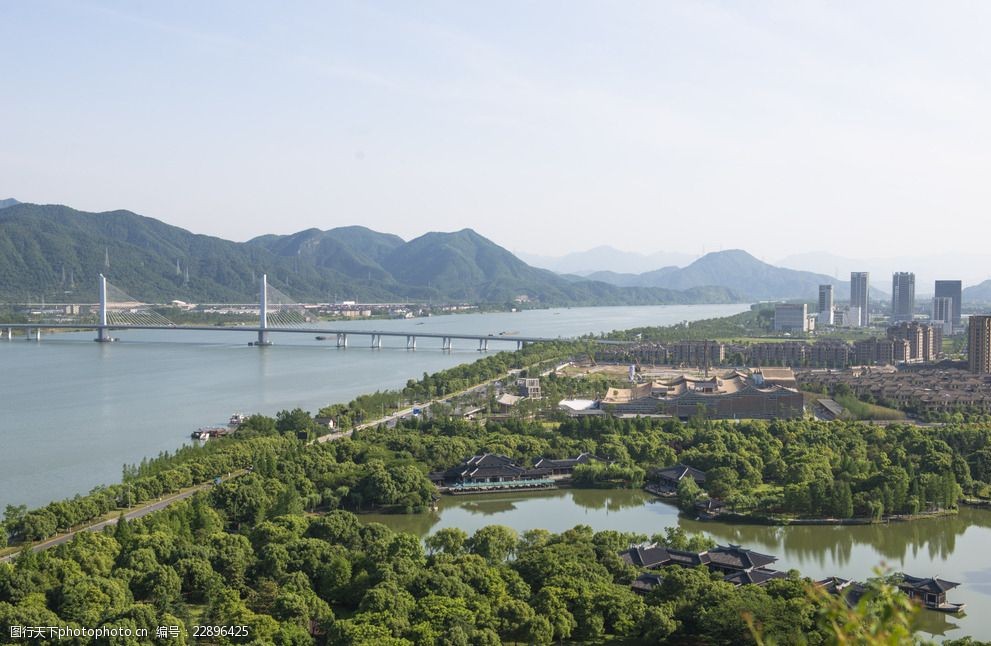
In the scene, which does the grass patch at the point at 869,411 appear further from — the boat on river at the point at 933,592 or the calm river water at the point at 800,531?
the boat on river at the point at 933,592

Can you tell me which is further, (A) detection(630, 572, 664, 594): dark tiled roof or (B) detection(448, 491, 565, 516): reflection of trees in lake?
(B) detection(448, 491, 565, 516): reflection of trees in lake

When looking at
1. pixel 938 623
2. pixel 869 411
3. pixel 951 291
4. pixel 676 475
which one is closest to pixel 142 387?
pixel 676 475

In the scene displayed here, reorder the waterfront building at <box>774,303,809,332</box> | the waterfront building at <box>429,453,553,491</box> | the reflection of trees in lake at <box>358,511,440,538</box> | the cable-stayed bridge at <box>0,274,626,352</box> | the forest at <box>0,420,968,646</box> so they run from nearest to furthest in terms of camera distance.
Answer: the forest at <box>0,420,968,646</box> < the reflection of trees in lake at <box>358,511,440,538</box> < the waterfront building at <box>429,453,553,491</box> < the cable-stayed bridge at <box>0,274,626,352</box> < the waterfront building at <box>774,303,809,332</box>

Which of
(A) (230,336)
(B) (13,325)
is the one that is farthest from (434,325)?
(B) (13,325)

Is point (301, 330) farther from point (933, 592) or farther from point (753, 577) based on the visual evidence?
point (933, 592)

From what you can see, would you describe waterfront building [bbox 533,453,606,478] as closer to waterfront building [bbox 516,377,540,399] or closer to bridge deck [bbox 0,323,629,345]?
waterfront building [bbox 516,377,540,399]

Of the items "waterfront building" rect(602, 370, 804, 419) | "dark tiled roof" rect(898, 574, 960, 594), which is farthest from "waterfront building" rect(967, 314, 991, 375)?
"dark tiled roof" rect(898, 574, 960, 594)

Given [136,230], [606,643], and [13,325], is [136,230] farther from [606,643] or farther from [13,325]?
[606,643]
